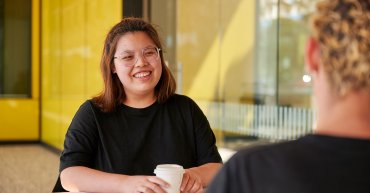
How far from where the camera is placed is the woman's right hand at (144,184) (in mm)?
1717

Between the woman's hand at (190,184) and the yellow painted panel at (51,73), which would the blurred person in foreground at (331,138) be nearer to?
the woman's hand at (190,184)

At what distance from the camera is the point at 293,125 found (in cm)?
488

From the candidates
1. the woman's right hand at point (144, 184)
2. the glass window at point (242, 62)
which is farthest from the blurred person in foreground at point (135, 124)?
the glass window at point (242, 62)

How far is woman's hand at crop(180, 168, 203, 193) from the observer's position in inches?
78.2

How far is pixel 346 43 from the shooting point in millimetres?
900

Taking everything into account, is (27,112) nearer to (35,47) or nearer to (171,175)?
(35,47)

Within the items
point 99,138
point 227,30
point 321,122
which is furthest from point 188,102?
point 227,30

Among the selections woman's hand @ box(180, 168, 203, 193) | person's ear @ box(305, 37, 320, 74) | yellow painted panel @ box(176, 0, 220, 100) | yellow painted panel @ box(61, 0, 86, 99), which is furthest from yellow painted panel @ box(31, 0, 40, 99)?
person's ear @ box(305, 37, 320, 74)

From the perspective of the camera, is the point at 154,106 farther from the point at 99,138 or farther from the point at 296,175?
the point at 296,175

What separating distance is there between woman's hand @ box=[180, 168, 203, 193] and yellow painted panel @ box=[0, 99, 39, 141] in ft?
29.7

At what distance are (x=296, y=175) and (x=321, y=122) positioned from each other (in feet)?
0.35

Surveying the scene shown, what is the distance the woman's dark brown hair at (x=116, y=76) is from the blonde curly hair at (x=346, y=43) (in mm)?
1495

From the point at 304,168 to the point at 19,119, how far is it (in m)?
10.3

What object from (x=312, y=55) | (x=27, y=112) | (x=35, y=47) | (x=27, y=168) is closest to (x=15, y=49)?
(x=35, y=47)
